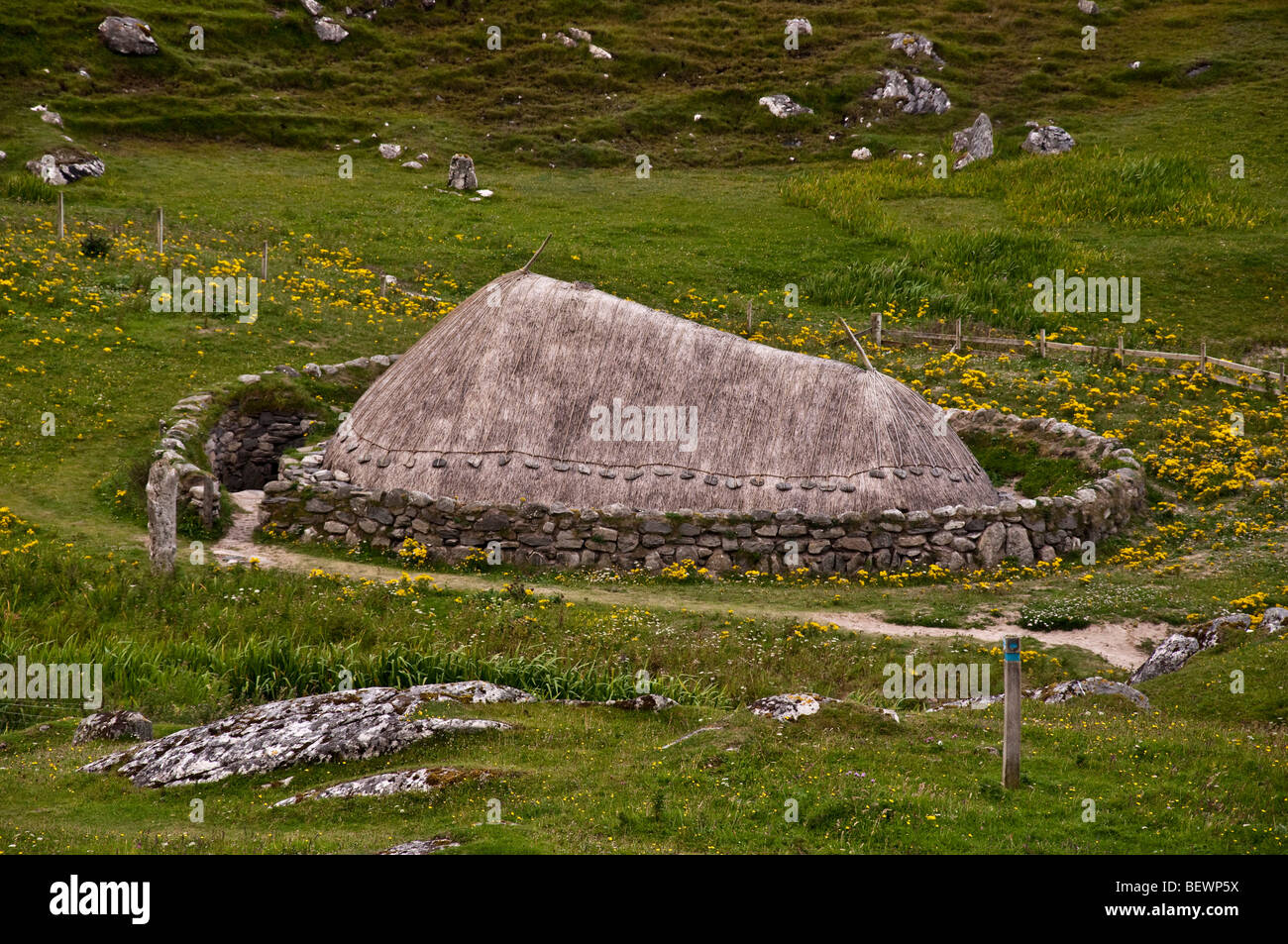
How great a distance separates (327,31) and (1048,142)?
116 ft

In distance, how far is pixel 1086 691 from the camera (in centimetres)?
1705

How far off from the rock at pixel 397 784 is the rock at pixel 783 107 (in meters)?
53.4

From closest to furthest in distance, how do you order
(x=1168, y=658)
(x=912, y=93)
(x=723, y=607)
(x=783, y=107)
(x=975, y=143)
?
(x=1168, y=658), (x=723, y=607), (x=975, y=143), (x=783, y=107), (x=912, y=93)

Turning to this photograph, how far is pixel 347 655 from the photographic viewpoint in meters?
17.1

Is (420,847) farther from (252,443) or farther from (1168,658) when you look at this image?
(252,443)

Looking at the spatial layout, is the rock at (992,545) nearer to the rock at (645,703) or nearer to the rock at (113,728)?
the rock at (645,703)

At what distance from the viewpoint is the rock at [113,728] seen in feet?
47.8

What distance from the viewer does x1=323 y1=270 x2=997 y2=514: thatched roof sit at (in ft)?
80.4

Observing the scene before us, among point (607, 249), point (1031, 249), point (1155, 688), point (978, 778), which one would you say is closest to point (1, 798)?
point (978, 778)

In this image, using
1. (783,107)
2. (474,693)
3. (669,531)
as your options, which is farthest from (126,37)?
(474,693)

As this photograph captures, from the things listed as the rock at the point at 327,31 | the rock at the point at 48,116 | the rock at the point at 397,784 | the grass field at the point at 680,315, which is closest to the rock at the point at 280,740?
the grass field at the point at 680,315

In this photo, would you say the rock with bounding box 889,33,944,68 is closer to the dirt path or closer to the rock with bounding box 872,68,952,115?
the rock with bounding box 872,68,952,115

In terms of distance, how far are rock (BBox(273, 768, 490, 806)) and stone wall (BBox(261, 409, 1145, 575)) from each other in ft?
36.7

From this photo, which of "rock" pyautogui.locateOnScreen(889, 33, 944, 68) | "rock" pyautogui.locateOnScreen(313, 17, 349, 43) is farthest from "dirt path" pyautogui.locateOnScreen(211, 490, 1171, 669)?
"rock" pyautogui.locateOnScreen(889, 33, 944, 68)
